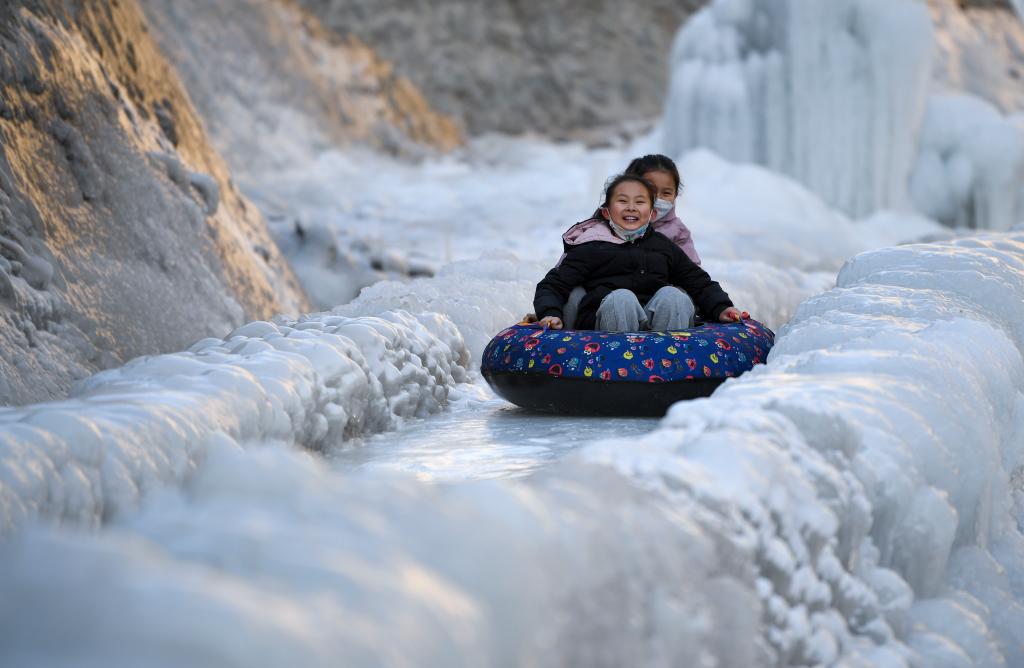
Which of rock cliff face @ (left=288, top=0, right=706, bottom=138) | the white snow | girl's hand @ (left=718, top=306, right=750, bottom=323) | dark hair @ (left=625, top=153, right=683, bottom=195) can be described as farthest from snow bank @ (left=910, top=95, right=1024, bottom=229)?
rock cliff face @ (left=288, top=0, right=706, bottom=138)

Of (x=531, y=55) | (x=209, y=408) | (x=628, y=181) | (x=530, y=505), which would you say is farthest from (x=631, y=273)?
(x=531, y=55)

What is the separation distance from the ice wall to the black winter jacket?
9.19 m

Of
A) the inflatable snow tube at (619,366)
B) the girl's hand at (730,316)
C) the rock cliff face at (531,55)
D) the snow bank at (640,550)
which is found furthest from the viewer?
the rock cliff face at (531,55)

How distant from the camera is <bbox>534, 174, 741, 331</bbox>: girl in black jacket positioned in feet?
12.0

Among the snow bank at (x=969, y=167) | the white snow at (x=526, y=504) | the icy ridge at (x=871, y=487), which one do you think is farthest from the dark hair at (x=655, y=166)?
the snow bank at (x=969, y=167)

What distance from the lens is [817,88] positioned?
40.2 ft

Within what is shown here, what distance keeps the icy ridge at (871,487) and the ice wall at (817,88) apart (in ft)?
33.4

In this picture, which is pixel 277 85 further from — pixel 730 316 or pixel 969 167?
pixel 730 316

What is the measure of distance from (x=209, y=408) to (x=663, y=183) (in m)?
2.32

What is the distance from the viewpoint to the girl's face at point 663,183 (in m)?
4.16

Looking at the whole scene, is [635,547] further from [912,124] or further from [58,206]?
[912,124]

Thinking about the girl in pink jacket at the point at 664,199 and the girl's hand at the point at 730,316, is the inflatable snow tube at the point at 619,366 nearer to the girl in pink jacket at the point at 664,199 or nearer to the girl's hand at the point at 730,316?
the girl's hand at the point at 730,316

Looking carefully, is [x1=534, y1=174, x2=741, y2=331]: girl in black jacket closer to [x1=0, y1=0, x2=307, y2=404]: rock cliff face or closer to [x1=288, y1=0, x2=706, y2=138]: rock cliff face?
[x1=0, y1=0, x2=307, y2=404]: rock cliff face

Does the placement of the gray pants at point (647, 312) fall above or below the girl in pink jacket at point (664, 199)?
below
